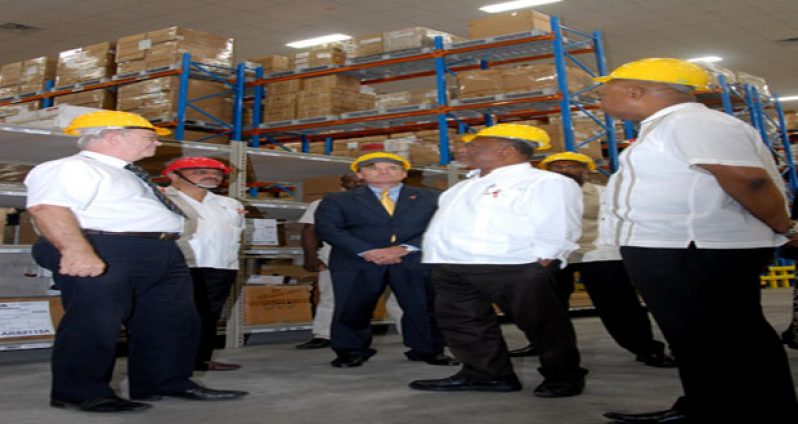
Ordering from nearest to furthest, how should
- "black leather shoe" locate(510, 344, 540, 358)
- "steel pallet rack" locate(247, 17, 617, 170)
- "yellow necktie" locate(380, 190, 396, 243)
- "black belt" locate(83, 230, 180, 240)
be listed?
"black belt" locate(83, 230, 180, 240), "yellow necktie" locate(380, 190, 396, 243), "black leather shoe" locate(510, 344, 540, 358), "steel pallet rack" locate(247, 17, 617, 170)

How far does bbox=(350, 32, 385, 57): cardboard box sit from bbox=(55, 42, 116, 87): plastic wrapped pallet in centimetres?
330

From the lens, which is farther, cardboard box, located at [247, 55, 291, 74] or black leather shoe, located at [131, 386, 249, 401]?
cardboard box, located at [247, 55, 291, 74]

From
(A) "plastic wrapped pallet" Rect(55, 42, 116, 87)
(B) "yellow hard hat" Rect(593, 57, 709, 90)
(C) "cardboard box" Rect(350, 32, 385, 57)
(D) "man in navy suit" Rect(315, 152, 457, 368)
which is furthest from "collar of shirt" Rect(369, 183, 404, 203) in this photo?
(A) "plastic wrapped pallet" Rect(55, 42, 116, 87)

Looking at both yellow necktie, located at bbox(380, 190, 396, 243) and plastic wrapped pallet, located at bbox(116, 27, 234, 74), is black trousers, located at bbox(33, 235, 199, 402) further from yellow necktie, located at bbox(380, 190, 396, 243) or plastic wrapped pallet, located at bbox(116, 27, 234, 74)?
plastic wrapped pallet, located at bbox(116, 27, 234, 74)

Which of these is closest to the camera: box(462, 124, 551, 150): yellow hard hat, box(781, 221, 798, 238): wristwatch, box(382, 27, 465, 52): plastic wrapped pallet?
box(781, 221, 798, 238): wristwatch

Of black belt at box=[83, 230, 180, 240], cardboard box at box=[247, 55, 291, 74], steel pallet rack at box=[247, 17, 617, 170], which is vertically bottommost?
black belt at box=[83, 230, 180, 240]

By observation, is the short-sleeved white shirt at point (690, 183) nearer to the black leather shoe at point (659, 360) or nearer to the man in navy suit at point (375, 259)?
the black leather shoe at point (659, 360)

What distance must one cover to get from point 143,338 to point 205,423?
70 centimetres

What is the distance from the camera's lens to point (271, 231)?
7125 mm

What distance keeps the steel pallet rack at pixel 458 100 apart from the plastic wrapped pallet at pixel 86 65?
6.41ft

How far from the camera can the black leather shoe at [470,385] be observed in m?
3.96

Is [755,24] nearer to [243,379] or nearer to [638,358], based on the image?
[638,358]

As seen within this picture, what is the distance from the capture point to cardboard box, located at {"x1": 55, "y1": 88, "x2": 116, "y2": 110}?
9.92m

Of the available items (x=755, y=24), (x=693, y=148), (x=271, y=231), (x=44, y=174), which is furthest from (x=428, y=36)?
(x=755, y=24)
